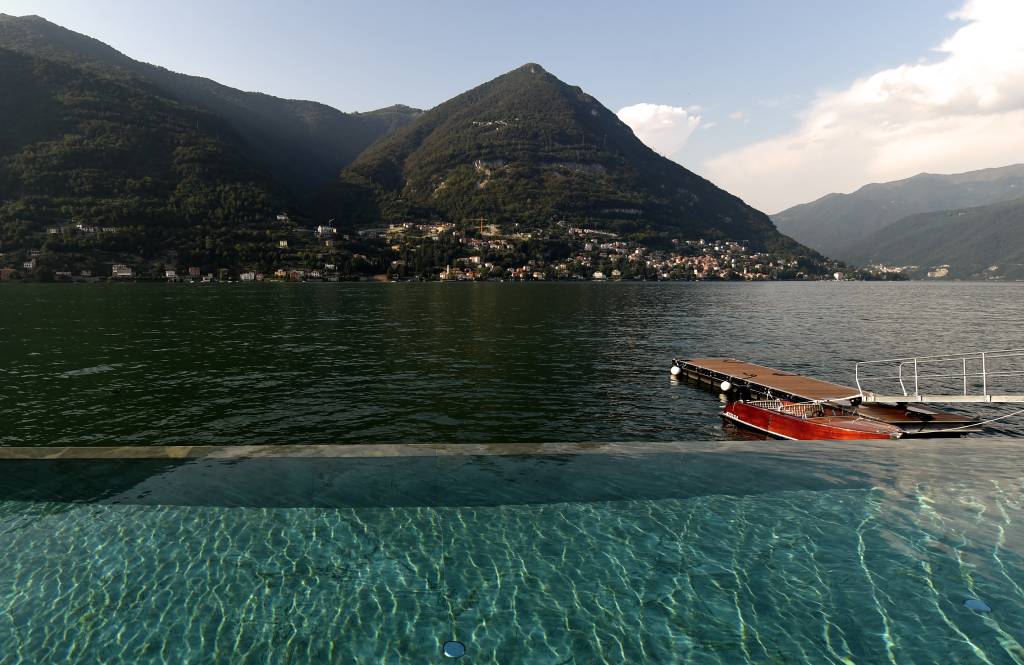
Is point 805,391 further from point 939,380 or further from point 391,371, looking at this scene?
point 391,371

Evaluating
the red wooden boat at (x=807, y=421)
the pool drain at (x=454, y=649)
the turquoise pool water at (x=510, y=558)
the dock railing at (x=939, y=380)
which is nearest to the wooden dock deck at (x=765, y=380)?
the dock railing at (x=939, y=380)

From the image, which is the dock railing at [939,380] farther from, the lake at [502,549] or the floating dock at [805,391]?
the lake at [502,549]

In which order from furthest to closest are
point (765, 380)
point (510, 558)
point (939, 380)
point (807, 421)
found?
point (939, 380)
point (765, 380)
point (807, 421)
point (510, 558)

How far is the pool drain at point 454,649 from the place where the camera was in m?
6.45

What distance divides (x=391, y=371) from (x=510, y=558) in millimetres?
25185

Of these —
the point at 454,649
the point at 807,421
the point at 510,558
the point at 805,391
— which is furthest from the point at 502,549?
the point at 805,391

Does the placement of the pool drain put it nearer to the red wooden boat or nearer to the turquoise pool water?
the turquoise pool water

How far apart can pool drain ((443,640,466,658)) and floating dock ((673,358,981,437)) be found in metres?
19.3

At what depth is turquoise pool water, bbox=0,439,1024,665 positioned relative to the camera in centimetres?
667

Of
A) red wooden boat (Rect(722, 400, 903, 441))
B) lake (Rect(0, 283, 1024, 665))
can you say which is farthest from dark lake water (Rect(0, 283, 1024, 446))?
red wooden boat (Rect(722, 400, 903, 441))

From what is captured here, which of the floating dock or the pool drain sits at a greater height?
the pool drain

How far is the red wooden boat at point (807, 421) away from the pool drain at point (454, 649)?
16905mm

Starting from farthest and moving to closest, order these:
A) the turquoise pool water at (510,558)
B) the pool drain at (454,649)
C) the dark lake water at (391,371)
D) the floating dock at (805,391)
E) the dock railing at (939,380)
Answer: the dock railing at (939,380)
the dark lake water at (391,371)
the floating dock at (805,391)
the turquoise pool water at (510,558)
the pool drain at (454,649)

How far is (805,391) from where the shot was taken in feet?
84.8
